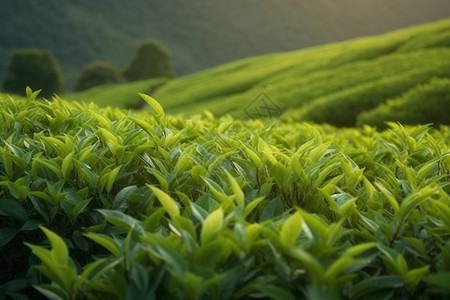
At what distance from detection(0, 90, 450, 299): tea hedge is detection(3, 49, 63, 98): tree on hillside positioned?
3732 cm

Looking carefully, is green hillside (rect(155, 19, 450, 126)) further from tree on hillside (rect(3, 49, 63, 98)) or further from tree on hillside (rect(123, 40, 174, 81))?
tree on hillside (rect(123, 40, 174, 81))

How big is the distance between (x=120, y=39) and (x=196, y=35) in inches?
648

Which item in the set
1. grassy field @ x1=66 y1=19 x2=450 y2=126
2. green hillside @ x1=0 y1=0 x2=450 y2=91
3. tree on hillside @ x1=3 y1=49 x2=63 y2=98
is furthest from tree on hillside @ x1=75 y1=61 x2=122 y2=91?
green hillside @ x1=0 y1=0 x2=450 y2=91

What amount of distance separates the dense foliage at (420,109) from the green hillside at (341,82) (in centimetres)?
170

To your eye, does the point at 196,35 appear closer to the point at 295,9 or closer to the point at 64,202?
the point at 295,9

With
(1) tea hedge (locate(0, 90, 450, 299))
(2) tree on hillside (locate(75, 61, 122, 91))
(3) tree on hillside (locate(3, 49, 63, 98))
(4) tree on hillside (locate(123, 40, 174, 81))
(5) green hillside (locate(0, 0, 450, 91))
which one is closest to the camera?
(1) tea hedge (locate(0, 90, 450, 299))

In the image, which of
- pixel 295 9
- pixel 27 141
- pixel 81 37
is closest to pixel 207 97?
pixel 27 141

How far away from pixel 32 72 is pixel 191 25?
193 feet

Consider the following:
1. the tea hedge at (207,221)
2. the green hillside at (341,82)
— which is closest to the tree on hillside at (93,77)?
the green hillside at (341,82)

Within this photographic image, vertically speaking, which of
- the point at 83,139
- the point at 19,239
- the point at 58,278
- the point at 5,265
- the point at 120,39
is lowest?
the point at 120,39

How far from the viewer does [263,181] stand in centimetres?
204

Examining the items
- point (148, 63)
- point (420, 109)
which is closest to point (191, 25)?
point (148, 63)

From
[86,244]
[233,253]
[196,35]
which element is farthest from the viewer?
[196,35]

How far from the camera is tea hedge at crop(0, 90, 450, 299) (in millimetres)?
1280
